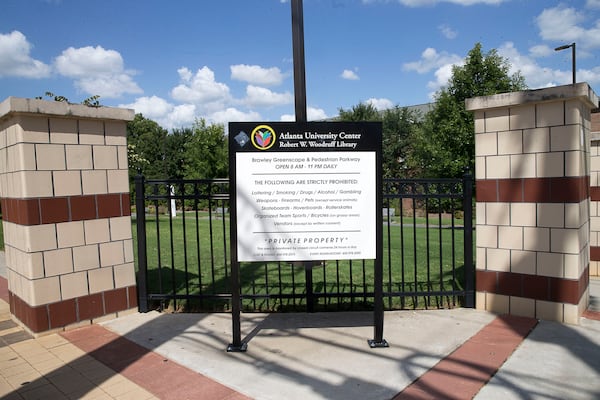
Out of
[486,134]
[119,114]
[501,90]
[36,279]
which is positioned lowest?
[36,279]

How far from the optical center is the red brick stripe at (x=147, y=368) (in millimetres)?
3027

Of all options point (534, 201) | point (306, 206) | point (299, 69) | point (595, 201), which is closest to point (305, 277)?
point (306, 206)

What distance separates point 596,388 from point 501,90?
21323 mm

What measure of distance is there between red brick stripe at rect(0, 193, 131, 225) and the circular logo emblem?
6.58 feet

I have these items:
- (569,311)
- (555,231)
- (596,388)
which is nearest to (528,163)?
(555,231)

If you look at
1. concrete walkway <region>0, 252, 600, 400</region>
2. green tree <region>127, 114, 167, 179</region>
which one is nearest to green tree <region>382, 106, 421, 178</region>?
green tree <region>127, 114, 167, 179</region>

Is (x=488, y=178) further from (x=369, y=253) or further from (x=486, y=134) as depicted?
(x=369, y=253)

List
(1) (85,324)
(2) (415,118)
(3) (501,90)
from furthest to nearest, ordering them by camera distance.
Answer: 1. (2) (415,118)
2. (3) (501,90)
3. (1) (85,324)

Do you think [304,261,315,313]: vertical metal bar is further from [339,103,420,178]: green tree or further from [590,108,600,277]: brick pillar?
[339,103,420,178]: green tree

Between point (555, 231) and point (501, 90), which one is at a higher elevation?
point (501, 90)

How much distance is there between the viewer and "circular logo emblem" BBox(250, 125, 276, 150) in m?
3.75

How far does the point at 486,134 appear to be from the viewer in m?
4.69

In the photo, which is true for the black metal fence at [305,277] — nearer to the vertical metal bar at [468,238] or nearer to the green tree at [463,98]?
the vertical metal bar at [468,238]

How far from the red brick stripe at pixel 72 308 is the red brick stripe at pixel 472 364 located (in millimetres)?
3369
